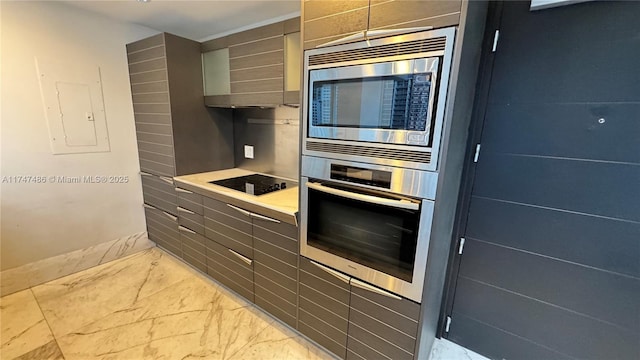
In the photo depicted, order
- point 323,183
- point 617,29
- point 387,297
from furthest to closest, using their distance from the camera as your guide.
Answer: point 323,183, point 387,297, point 617,29

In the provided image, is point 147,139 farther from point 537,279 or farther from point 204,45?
point 537,279

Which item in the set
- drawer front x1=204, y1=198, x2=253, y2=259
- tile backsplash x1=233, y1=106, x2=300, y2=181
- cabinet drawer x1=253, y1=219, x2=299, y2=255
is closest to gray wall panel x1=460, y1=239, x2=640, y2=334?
cabinet drawer x1=253, y1=219, x2=299, y2=255

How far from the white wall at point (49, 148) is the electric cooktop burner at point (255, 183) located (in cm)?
123

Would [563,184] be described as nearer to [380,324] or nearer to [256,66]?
[380,324]

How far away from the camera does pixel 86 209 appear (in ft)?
8.43

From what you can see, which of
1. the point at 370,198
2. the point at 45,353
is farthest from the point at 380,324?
the point at 45,353

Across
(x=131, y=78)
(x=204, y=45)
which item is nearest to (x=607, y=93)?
(x=204, y=45)

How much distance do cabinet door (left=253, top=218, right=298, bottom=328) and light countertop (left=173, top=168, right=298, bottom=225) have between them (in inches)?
2.9

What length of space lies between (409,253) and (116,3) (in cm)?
278

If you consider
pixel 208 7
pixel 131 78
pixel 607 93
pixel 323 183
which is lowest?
pixel 323 183

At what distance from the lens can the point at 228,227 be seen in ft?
6.92

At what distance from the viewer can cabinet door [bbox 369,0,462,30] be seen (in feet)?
3.32

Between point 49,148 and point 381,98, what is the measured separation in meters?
2.77

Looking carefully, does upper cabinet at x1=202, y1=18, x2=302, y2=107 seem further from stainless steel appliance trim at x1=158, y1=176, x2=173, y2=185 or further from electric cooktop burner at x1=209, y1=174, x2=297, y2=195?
stainless steel appliance trim at x1=158, y1=176, x2=173, y2=185
